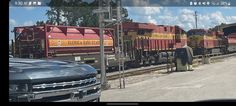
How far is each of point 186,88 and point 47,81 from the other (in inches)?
47.1

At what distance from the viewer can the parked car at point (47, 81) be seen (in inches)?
121

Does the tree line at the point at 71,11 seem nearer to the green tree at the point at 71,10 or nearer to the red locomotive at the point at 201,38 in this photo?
the green tree at the point at 71,10

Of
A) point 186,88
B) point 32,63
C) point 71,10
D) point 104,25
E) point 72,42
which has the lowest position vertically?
point 186,88

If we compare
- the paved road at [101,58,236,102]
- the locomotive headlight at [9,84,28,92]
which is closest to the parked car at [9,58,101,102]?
the locomotive headlight at [9,84,28,92]

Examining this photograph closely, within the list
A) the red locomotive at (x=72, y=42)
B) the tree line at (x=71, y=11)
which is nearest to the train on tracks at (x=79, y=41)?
the red locomotive at (x=72, y=42)

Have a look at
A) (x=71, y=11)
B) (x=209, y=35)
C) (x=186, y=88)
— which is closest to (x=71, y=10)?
(x=71, y=11)

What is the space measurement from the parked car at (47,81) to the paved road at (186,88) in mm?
278

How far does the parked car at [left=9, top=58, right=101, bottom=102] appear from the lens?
3.07m

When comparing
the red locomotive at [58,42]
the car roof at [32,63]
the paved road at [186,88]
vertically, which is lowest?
the paved road at [186,88]

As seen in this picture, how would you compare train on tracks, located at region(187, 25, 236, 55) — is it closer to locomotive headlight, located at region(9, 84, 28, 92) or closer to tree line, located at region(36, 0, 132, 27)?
tree line, located at region(36, 0, 132, 27)

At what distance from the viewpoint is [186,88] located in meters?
3.30

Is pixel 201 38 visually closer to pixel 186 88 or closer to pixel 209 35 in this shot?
pixel 209 35

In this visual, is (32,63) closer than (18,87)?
No
